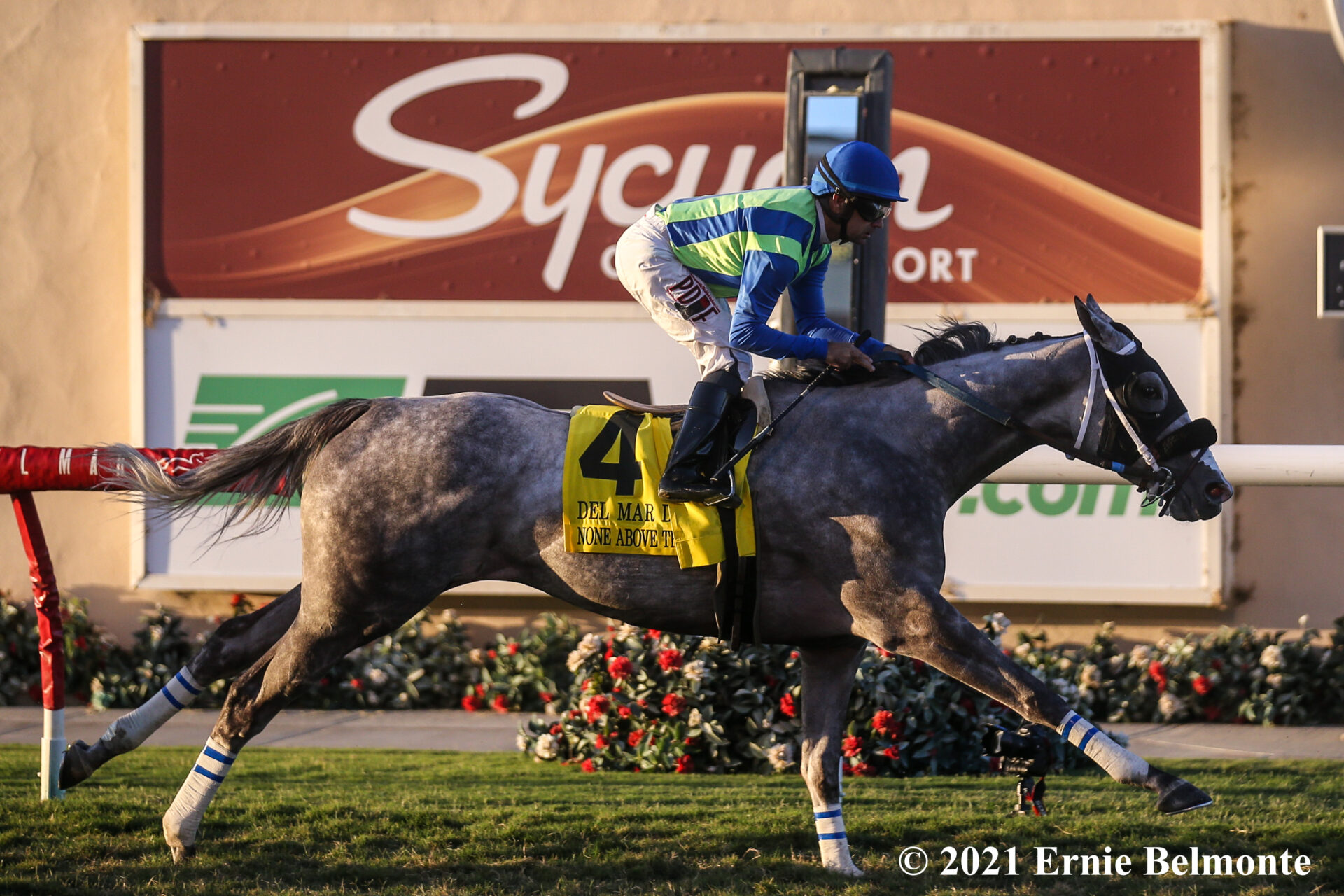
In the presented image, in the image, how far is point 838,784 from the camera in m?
4.10

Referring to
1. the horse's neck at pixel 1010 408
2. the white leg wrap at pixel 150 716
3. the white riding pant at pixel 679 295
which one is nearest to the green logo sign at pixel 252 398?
the white leg wrap at pixel 150 716

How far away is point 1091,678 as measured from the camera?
7.53 metres

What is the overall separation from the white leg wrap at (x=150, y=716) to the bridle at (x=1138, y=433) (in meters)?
2.83

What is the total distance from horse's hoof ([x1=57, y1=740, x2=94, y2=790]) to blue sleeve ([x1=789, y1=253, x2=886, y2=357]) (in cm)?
283

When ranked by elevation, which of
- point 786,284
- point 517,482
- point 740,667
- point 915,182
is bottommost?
point 740,667

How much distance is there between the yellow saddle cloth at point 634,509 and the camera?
3.90 meters

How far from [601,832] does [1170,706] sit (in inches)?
167

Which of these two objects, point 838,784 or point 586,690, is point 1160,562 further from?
point 838,784

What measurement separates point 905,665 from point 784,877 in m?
2.16

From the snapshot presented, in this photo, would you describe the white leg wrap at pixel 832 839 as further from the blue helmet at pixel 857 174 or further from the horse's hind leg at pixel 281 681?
the blue helmet at pixel 857 174

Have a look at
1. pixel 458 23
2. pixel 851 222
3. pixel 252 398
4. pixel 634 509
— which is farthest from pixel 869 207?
pixel 252 398

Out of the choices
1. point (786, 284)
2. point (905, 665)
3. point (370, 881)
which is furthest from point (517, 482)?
point (905, 665)

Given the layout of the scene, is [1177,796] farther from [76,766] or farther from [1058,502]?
[1058,502]

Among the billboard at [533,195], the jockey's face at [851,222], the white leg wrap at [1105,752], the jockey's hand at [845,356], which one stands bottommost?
the white leg wrap at [1105,752]
